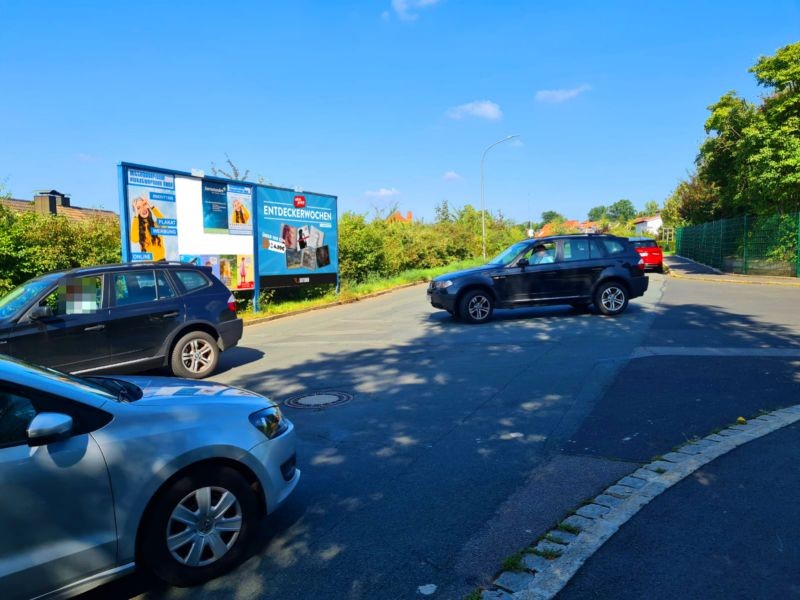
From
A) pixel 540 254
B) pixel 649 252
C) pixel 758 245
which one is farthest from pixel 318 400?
pixel 649 252

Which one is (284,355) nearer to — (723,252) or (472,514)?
(472,514)

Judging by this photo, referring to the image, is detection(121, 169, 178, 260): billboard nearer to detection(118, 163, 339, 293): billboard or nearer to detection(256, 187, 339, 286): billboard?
detection(118, 163, 339, 293): billboard

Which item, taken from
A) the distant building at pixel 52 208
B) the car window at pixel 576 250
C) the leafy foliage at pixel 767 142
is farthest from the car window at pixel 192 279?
the leafy foliage at pixel 767 142

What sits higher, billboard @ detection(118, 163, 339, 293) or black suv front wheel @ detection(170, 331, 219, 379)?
billboard @ detection(118, 163, 339, 293)

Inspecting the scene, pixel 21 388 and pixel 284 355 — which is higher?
pixel 21 388

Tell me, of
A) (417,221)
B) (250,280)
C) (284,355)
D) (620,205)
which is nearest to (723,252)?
(417,221)

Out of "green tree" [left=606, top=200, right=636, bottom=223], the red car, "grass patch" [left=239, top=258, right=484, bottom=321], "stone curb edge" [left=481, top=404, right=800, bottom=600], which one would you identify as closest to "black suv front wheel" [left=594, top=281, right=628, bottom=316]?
"stone curb edge" [left=481, top=404, right=800, bottom=600]

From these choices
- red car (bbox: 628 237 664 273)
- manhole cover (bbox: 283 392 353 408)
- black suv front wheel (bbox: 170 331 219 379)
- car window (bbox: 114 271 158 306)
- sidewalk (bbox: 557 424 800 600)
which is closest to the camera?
sidewalk (bbox: 557 424 800 600)

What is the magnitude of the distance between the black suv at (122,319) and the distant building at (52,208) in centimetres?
578

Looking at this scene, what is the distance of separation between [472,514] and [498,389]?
10.7 feet

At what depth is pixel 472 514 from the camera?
3758 mm

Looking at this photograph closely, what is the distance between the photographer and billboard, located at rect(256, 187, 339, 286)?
1677 centimetres

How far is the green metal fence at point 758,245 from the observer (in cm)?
2202

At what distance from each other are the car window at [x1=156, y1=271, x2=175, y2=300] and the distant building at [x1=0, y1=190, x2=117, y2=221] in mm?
5767
